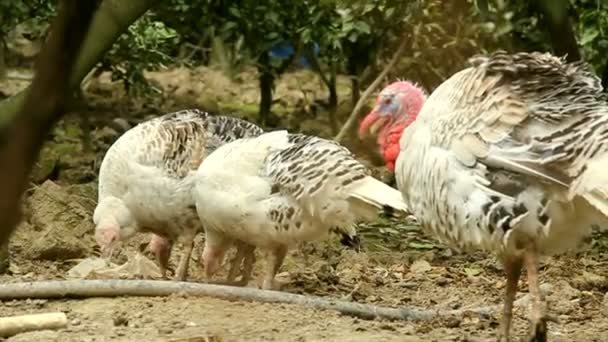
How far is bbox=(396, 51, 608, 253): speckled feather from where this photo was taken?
4348 mm

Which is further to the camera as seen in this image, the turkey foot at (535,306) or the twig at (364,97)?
the twig at (364,97)

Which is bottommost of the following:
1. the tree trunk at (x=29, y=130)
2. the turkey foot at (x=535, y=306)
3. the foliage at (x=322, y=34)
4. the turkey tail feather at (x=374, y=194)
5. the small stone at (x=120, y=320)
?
the small stone at (x=120, y=320)

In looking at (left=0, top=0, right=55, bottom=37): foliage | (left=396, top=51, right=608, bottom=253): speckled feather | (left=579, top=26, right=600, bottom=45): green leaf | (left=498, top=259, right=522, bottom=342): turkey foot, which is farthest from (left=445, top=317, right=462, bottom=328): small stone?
(left=0, top=0, right=55, bottom=37): foliage

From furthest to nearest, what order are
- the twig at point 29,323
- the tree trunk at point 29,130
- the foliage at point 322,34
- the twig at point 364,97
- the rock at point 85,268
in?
the twig at point 364,97 < the foliage at point 322,34 < the rock at point 85,268 < the twig at point 29,323 < the tree trunk at point 29,130

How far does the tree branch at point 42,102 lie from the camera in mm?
1180

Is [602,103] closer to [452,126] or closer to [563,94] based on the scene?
[563,94]

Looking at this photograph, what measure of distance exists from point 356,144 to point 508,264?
5.33 meters

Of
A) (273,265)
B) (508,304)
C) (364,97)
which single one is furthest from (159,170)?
(364,97)

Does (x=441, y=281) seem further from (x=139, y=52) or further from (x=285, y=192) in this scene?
(x=139, y=52)

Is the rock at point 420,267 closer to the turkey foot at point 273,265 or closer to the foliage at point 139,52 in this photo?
the turkey foot at point 273,265

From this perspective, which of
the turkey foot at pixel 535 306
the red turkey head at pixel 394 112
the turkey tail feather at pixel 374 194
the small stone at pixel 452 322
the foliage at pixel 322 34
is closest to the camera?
the turkey foot at pixel 535 306

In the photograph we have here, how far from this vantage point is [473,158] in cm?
449

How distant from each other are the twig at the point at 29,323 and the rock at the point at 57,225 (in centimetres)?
230

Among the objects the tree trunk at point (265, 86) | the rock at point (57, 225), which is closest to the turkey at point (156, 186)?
the rock at point (57, 225)
